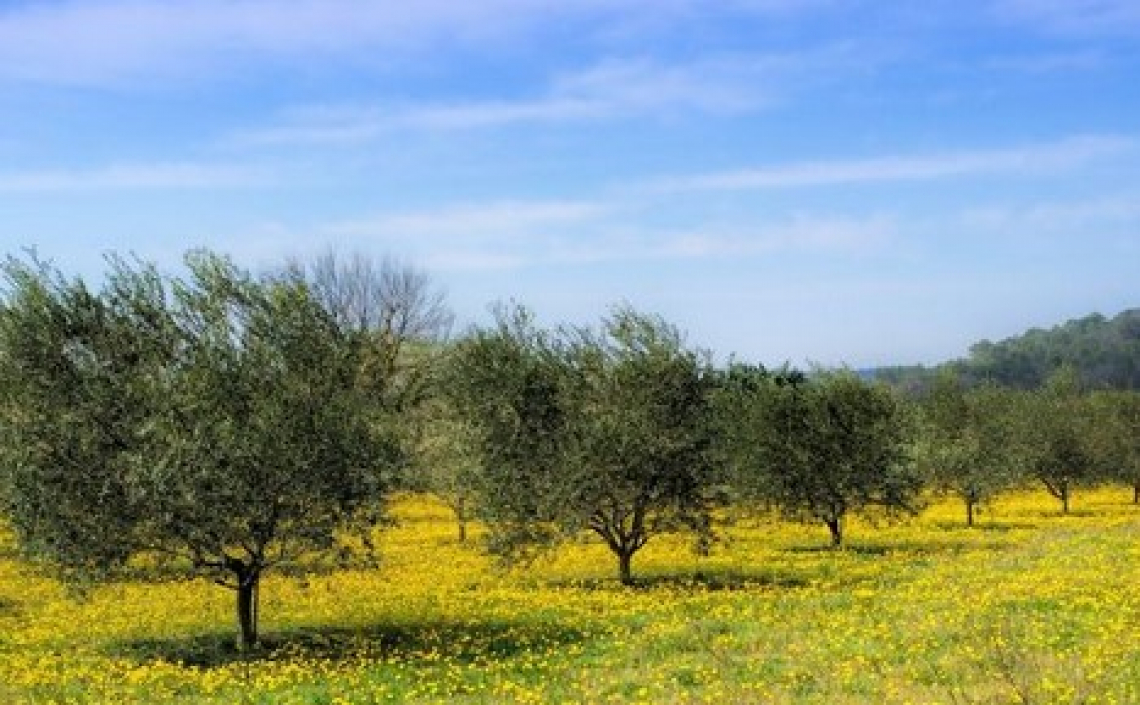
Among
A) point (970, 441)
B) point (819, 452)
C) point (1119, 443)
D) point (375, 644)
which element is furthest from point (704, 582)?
point (1119, 443)

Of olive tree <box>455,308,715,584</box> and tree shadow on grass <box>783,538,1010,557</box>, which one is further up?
olive tree <box>455,308,715,584</box>

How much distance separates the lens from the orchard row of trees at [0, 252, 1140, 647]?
997 inches

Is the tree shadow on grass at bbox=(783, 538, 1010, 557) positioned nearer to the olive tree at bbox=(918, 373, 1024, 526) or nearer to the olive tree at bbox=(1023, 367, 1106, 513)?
the olive tree at bbox=(918, 373, 1024, 526)

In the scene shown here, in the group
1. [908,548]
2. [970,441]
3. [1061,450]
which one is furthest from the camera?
[1061,450]

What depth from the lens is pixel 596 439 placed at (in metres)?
36.3

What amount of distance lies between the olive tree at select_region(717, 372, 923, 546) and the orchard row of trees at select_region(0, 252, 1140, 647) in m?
0.10

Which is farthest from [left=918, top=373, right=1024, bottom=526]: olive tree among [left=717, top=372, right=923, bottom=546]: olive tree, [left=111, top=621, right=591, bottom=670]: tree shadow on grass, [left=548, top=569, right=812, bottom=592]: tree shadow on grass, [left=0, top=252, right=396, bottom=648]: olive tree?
[left=0, top=252, right=396, bottom=648]: olive tree

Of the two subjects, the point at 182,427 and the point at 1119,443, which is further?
the point at 1119,443

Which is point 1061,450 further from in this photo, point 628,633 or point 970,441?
point 628,633

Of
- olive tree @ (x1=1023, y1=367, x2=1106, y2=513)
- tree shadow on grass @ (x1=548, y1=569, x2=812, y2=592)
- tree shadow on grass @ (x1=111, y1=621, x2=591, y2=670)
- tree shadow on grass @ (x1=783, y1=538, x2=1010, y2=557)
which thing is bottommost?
tree shadow on grass @ (x1=783, y1=538, x2=1010, y2=557)

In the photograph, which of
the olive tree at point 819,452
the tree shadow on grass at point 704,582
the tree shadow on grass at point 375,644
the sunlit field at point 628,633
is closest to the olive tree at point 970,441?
the olive tree at point 819,452

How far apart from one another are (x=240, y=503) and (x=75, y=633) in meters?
8.19

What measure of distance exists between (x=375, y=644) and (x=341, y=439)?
4.95 metres

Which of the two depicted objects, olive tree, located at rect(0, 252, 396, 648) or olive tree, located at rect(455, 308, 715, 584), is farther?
olive tree, located at rect(455, 308, 715, 584)
